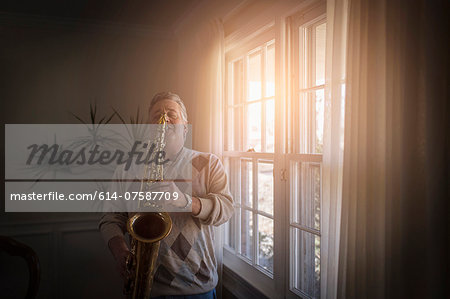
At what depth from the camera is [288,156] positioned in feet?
6.48

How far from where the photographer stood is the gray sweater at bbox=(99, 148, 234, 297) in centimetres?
153

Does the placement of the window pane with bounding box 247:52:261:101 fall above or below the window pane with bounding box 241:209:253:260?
above

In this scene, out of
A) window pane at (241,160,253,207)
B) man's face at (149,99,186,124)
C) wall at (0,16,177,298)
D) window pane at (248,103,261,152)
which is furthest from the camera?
wall at (0,16,177,298)

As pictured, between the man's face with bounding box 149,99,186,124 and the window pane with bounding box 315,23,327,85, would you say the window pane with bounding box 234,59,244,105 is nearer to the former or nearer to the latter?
the window pane with bounding box 315,23,327,85

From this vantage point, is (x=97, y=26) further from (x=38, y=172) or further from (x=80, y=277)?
(x=80, y=277)

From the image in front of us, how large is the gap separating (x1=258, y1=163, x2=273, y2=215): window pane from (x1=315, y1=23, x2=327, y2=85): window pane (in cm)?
72

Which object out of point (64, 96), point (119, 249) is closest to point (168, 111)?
point (119, 249)

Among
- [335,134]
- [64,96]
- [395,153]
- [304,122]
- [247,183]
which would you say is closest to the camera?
[395,153]

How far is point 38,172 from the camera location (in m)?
3.15

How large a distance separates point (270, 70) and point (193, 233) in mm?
1317

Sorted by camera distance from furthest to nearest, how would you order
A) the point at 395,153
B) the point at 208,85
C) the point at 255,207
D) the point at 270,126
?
the point at 208,85, the point at 255,207, the point at 270,126, the point at 395,153

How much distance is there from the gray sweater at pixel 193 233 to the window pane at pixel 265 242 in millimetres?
781

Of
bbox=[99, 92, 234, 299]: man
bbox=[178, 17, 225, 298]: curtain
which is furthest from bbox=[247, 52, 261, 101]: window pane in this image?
bbox=[99, 92, 234, 299]: man

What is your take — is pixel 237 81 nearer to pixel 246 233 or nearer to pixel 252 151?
pixel 252 151
